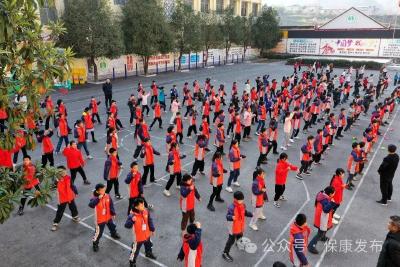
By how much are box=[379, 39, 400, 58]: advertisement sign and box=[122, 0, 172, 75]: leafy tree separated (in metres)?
30.8

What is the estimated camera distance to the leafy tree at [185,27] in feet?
113

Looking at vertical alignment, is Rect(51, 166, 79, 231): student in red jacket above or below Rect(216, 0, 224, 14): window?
below

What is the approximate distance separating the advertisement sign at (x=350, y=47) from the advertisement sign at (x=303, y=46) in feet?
3.33

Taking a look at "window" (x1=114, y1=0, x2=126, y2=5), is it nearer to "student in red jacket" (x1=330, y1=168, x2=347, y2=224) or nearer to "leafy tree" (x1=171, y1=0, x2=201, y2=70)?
"leafy tree" (x1=171, y1=0, x2=201, y2=70)

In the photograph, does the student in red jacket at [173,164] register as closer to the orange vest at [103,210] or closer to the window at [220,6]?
the orange vest at [103,210]

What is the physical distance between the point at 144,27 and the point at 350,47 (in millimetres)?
31736

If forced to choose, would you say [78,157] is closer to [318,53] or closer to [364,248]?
[364,248]

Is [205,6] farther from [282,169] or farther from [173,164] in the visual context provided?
[282,169]

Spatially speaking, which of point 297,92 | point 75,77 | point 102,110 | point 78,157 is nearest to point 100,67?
point 75,77

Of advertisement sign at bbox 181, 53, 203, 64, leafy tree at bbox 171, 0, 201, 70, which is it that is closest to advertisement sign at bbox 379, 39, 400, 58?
advertisement sign at bbox 181, 53, 203, 64

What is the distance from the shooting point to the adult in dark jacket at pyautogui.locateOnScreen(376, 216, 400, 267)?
16.2 ft

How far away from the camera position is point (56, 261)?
270 inches

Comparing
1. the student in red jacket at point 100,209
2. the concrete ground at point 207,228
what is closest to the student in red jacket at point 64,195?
the concrete ground at point 207,228

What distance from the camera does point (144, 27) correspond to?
2978 cm
